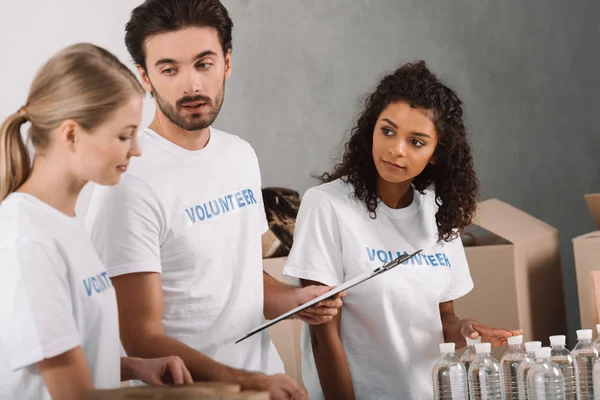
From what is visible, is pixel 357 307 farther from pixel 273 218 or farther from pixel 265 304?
pixel 273 218

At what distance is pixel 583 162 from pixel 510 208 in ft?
2.61

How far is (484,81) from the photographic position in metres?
3.62

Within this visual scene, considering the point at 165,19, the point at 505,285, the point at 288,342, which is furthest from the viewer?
the point at 505,285

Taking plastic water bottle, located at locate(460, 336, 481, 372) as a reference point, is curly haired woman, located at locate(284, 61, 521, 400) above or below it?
above

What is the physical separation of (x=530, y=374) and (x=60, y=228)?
3.61 ft

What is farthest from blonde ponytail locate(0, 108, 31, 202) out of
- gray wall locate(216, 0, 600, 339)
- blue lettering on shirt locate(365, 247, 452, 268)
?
gray wall locate(216, 0, 600, 339)

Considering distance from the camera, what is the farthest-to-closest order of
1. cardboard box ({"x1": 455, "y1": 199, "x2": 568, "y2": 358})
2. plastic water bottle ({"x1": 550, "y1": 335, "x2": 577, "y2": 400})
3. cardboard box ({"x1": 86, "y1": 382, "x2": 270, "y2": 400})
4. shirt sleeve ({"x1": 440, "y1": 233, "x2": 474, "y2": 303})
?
cardboard box ({"x1": 455, "y1": 199, "x2": 568, "y2": 358}), shirt sleeve ({"x1": 440, "y1": 233, "x2": 474, "y2": 303}), plastic water bottle ({"x1": 550, "y1": 335, "x2": 577, "y2": 400}), cardboard box ({"x1": 86, "y1": 382, "x2": 270, "y2": 400})

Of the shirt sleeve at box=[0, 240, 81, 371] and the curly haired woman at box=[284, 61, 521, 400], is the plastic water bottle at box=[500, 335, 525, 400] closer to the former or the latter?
the curly haired woman at box=[284, 61, 521, 400]

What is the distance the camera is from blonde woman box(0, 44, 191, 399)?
1060 millimetres

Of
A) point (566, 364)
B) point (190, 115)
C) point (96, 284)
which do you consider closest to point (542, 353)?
point (566, 364)

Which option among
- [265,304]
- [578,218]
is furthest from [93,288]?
[578,218]

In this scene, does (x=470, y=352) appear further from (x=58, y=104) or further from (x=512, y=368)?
(x=58, y=104)

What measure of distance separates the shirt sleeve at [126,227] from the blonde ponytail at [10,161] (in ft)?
0.99

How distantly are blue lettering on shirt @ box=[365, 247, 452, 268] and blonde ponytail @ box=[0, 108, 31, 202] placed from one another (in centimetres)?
97
